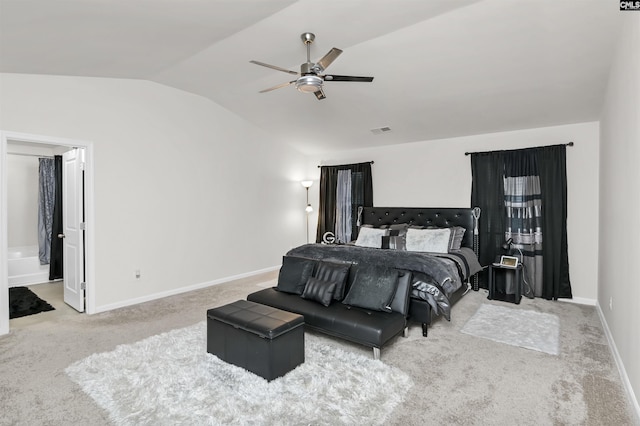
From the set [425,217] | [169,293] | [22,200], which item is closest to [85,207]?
[169,293]

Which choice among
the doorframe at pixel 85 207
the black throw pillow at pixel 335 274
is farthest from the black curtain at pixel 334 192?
the doorframe at pixel 85 207

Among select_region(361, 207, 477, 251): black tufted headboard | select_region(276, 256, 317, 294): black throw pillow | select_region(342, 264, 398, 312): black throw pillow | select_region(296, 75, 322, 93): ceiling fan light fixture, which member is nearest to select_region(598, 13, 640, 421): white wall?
select_region(342, 264, 398, 312): black throw pillow

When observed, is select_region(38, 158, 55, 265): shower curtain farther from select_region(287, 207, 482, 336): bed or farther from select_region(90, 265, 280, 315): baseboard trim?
select_region(287, 207, 482, 336): bed

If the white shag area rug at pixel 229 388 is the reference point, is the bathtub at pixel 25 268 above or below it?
above

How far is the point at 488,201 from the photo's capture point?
16.5 ft

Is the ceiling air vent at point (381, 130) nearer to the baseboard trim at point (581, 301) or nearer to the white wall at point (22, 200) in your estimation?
the baseboard trim at point (581, 301)

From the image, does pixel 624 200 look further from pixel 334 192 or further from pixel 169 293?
pixel 169 293

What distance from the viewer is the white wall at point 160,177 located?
387cm

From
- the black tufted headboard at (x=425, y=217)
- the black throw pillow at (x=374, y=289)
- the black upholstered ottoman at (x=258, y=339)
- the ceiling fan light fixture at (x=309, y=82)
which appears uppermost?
the ceiling fan light fixture at (x=309, y=82)

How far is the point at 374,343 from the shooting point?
107 inches

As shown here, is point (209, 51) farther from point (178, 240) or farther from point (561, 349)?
point (561, 349)

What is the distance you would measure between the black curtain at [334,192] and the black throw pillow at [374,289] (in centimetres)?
317

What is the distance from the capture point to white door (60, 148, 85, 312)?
407cm

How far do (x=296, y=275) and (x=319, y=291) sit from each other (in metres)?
0.46
